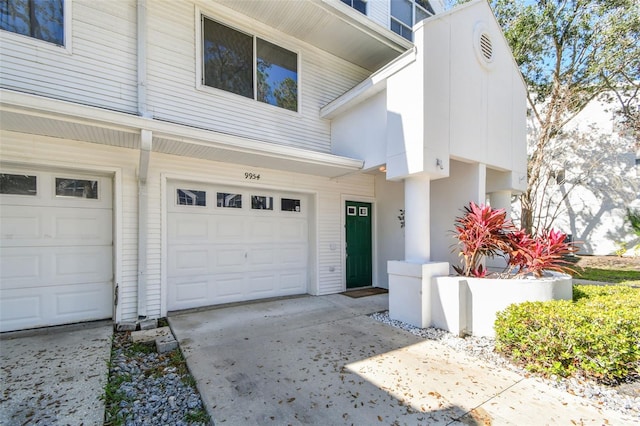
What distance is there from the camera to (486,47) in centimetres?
589

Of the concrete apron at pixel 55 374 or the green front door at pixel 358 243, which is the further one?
the green front door at pixel 358 243

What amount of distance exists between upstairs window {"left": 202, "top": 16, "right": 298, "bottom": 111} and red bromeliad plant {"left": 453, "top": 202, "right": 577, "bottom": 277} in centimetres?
433

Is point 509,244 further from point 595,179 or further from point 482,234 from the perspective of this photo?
point 595,179

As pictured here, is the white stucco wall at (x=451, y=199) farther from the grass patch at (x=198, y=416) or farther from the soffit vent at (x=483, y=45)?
the grass patch at (x=198, y=416)

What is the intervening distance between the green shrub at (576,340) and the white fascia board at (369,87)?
4.09m

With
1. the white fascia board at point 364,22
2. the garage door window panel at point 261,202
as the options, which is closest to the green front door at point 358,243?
the garage door window panel at point 261,202

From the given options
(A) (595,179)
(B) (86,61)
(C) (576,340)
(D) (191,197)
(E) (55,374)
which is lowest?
(E) (55,374)

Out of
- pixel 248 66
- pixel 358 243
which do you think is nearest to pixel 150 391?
pixel 358 243

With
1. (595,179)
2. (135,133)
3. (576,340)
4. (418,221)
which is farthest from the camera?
(595,179)

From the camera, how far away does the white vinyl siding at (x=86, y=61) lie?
13.1 ft

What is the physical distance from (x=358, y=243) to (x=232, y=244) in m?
3.16

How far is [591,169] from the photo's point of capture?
476 inches

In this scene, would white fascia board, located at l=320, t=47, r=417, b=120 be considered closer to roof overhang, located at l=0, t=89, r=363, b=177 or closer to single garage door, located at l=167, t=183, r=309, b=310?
roof overhang, located at l=0, t=89, r=363, b=177

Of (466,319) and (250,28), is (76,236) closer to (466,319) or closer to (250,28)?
(250,28)
